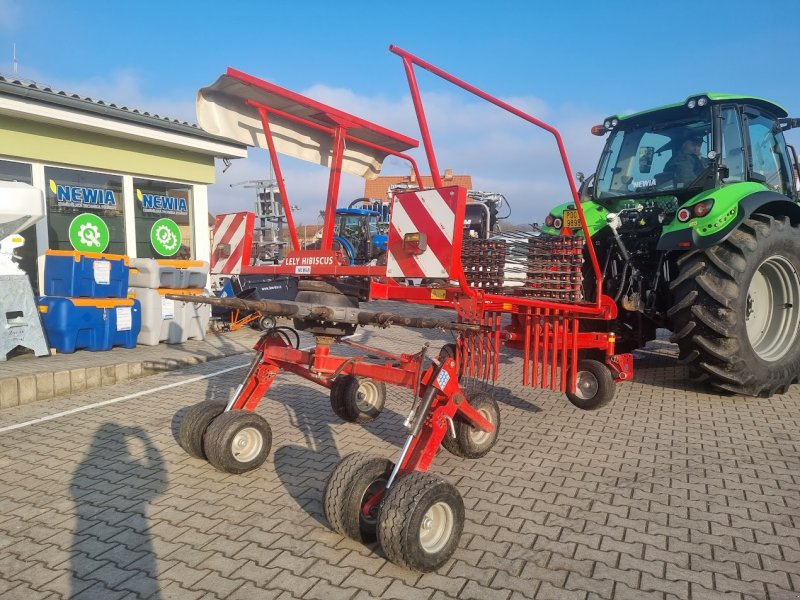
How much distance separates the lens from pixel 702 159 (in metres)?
5.95

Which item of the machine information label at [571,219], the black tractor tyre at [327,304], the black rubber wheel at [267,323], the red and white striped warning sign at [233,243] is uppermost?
the machine information label at [571,219]

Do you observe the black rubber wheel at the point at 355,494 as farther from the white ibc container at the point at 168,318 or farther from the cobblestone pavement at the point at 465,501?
the white ibc container at the point at 168,318

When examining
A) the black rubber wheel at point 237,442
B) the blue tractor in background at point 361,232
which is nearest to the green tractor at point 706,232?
the black rubber wheel at point 237,442

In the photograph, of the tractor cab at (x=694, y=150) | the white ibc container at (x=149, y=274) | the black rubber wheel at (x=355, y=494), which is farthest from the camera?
the white ibc container at (x=149, y=274)

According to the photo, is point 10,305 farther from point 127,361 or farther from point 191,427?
point 191,427

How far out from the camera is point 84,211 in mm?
8914

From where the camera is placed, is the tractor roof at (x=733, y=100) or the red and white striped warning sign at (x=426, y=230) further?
the tractor roof at (x=733, y=100)

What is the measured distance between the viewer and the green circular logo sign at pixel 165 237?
32.9ft

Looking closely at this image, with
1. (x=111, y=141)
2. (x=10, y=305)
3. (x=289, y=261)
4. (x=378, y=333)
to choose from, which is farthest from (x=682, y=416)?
(x=111, y=141)

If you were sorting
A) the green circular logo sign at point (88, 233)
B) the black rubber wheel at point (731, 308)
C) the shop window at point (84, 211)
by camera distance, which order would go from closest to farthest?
the black rubber wheel at point (731, 308) < the shop window at point (84, 211) < the green circular logo sign at point (88, 233)

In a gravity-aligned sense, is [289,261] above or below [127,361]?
above

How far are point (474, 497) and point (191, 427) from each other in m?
1.89

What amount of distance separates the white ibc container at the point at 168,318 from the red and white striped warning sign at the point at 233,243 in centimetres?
386

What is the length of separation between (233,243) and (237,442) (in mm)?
1407
